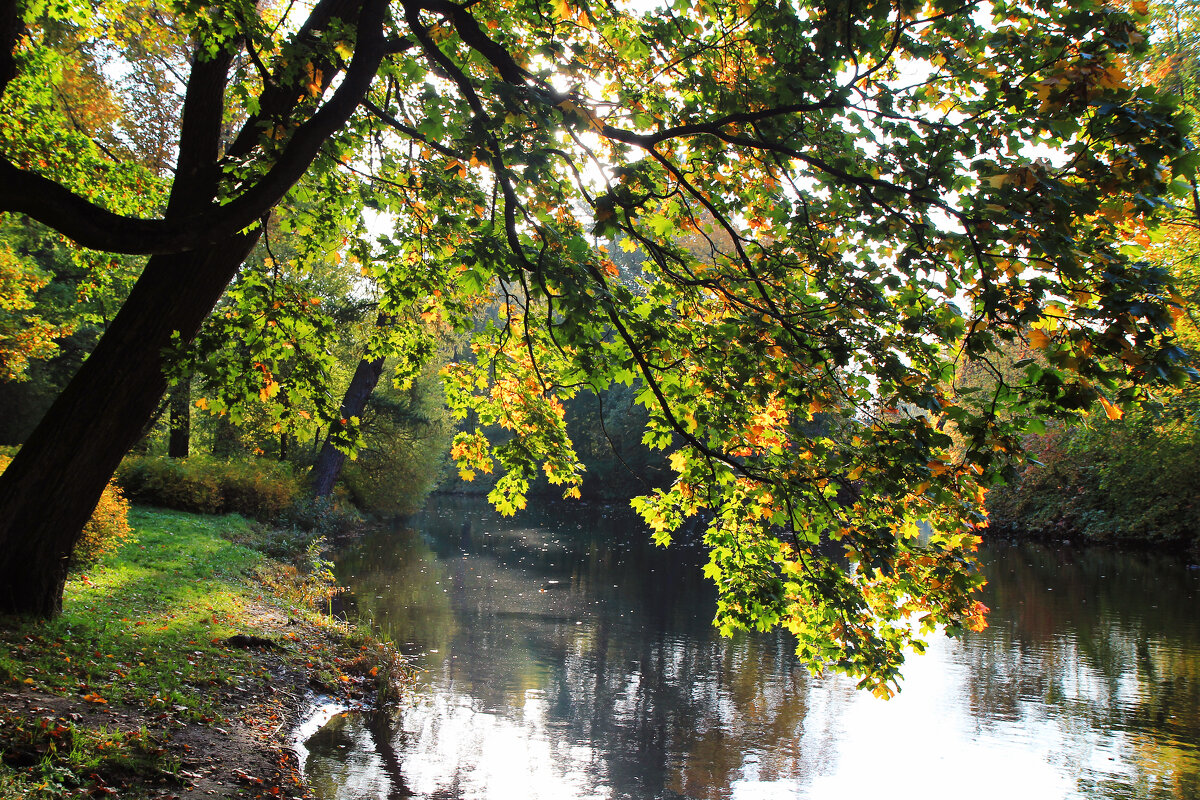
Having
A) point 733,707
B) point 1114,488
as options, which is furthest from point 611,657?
point 1114,488

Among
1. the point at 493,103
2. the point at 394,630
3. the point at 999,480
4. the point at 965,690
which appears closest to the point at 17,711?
the point at 493,103

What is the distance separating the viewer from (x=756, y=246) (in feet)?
18.6

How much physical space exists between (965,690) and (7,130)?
47.8 feet

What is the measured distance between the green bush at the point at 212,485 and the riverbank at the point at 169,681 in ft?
22.4

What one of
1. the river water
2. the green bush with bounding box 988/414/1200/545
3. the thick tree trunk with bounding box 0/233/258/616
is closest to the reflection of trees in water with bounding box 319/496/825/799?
the river water

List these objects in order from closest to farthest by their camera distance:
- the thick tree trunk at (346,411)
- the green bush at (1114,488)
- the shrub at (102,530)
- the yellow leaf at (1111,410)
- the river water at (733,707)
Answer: the yellow leaf at (1111,410)
the river water at (733,707)
the shrub at (102,530)
the green bush at (1114,488)
the thick tree trunk at (346,411)

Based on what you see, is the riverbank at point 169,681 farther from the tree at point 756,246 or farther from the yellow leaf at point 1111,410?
the yellow leaf at point 1111,410

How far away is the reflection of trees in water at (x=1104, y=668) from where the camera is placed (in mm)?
8891

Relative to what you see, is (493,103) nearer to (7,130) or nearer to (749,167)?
(749,167)

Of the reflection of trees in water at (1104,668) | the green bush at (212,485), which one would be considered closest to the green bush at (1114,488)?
the reflection of trees in water at (1104,668)

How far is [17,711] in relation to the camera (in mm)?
5090

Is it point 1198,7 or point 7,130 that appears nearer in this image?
point 7,130

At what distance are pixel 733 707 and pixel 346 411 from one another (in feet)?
54.1

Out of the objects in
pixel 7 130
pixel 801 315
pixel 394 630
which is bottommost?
pixel 394 630
